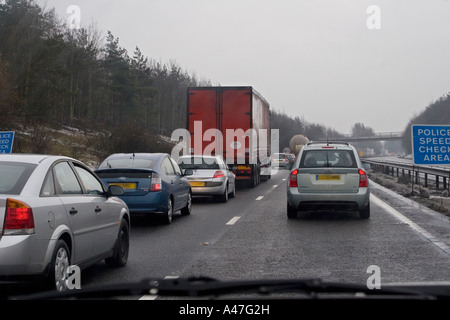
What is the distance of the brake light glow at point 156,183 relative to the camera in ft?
39.3

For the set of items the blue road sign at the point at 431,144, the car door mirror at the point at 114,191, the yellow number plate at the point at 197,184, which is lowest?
the yellow number plate at the point at 197,184

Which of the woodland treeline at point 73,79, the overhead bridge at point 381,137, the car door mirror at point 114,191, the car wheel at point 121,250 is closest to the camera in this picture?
the car door mirror at point 114,191

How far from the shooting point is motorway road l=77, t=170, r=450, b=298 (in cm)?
720

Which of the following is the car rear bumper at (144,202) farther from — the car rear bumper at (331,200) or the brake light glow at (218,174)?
the brake light glow at (218,174)

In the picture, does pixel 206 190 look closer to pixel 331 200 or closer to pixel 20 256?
pixel 331 200

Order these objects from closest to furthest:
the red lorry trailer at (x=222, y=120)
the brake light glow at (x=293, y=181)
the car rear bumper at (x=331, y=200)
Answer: the car rear bumper at (x=331, y=200) → the brake light glow at (x=293, y=181) → the red lorry trailer at (x=222, y=120)

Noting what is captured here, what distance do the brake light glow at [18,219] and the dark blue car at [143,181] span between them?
6.77 m

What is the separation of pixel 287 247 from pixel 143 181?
383cm

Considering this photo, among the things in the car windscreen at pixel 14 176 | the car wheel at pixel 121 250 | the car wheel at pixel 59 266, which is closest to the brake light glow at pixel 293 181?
the car wheel at pixel 121 250

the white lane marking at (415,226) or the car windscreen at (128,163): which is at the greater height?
the car windscreen at (128,163)

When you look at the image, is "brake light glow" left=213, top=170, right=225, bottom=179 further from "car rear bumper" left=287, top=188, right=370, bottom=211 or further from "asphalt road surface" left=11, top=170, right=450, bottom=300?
"car rear bumper" left=287, top=188, right=370, bottom=211

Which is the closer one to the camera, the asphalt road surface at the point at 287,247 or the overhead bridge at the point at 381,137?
the asphalt road surface at the point at 287,247

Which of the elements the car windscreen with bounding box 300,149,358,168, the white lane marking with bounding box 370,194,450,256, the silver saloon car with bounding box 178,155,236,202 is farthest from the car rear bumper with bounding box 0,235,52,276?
the silver saloon car with bounding box 178,155,236,202

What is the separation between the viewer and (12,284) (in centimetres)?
502
